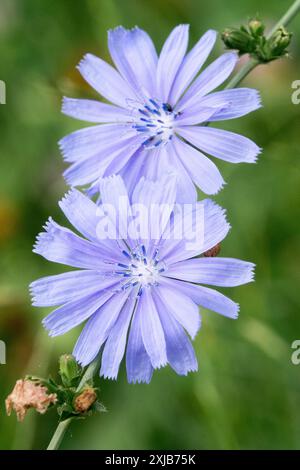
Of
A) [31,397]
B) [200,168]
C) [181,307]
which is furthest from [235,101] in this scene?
[31,397]

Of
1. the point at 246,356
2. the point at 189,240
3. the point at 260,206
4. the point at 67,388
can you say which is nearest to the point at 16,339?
the point at 246,356

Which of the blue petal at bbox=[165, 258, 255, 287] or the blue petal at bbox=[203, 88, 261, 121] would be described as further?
the blue petal at bbox=[203, 88, 261, 121]

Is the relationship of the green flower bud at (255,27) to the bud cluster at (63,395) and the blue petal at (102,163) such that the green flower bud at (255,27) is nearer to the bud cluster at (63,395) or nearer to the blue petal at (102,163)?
the blue petal at (102,163)

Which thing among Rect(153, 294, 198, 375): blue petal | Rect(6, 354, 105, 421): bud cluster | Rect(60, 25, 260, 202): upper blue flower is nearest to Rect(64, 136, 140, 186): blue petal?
Rect(60, 25, 260, 202): upper blue flower

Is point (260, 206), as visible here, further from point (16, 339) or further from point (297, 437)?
point (16, 339)

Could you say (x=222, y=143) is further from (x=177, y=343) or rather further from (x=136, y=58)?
(x=177, y=343)

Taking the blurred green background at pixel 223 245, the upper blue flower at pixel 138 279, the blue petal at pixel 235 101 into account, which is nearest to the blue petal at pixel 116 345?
the upper blue flower at pixel 138 279

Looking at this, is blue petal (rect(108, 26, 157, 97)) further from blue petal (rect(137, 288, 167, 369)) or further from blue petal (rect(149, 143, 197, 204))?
blue petal (rect(137, 288, 167, 369))
